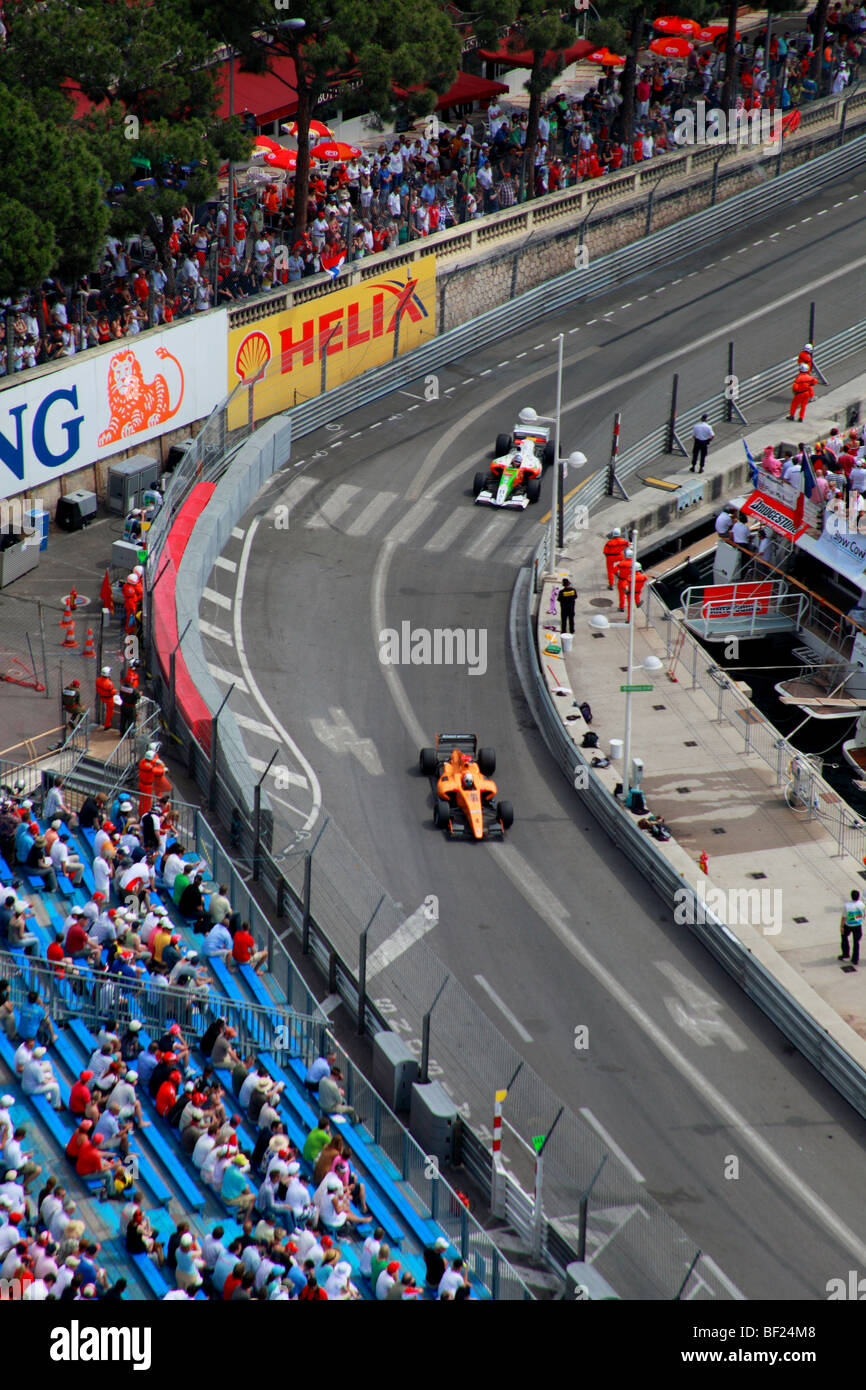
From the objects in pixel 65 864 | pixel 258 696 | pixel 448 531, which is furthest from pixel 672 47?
pixel 65 864

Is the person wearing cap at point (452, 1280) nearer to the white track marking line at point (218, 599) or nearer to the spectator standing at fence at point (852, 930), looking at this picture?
the spectator standing at fence at point (852, 930)

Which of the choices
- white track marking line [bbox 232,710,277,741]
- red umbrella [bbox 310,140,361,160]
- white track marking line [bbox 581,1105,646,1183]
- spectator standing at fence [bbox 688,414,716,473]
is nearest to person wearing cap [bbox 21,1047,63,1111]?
white track marking line [bbox 581,1105,646,1183]

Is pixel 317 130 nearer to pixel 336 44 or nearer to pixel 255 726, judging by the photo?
pixel 336 44

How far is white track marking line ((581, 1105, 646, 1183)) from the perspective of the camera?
31.0m

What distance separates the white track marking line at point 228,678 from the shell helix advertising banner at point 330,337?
11619 millimetres

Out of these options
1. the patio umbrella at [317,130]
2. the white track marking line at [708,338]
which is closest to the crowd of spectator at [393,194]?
the patio umbrella at [317,130]

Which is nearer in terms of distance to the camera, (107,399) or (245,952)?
(245,952)

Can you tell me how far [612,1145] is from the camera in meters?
31.5

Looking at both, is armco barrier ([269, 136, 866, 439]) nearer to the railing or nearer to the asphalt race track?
the asphalt race track

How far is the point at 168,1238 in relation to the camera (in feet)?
90.2

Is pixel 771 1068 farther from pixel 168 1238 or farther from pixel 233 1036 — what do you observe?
pixel 168 1238

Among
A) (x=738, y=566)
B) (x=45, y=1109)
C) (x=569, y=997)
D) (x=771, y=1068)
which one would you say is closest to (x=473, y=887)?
(x=569, y=997)

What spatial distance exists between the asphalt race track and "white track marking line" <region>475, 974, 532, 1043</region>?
2.6 inches

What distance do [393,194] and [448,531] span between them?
13704 mm
